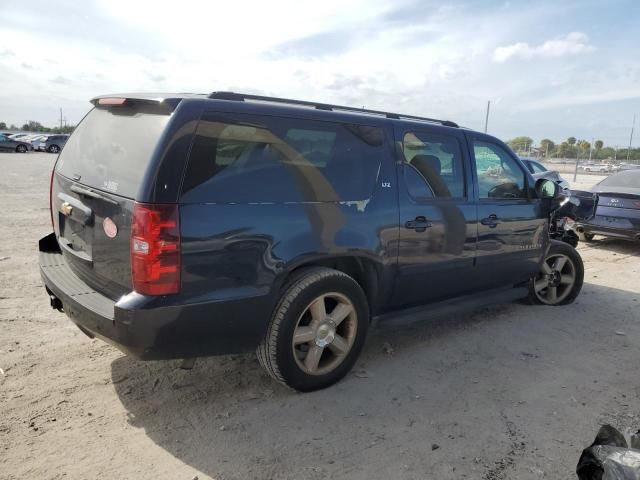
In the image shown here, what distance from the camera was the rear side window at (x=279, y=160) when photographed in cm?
284

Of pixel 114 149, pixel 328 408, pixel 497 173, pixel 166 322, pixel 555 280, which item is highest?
pixel 114 149

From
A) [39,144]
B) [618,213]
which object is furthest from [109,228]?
[39,144]

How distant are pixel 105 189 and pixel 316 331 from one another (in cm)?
157

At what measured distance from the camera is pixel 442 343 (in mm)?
4445

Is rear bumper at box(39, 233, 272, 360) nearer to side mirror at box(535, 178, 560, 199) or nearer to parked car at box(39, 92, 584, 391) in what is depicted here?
parked car at box(39, 92, 584, 391)

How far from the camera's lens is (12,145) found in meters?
36.0

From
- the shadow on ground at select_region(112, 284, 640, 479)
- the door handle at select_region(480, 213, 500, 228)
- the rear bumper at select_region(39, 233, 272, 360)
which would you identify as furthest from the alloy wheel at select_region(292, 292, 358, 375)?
the door handle at select_region(480, 213, 500, 228)

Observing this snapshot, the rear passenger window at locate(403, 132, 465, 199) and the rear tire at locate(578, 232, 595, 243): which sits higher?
the rear passenger window at locate(403, 132, 465, 199)

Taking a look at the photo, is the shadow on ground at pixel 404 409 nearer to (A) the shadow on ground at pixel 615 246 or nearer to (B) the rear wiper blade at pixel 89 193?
(B) the rear wiper blade at pixel 89 193

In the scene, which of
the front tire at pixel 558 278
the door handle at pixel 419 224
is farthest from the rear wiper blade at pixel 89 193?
the front tire at pixel 558 278

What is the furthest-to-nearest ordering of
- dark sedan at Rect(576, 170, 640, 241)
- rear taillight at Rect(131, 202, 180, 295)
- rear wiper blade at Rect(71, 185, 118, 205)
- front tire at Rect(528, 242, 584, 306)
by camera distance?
dark sedan at Rect(576, 170, 640, 241), front tire at Rect(528, 242, 584, 306), rear wiper blade at Rect(71, 185, 118, 205), rear taillight at Rect(131, 202, 180, 295)

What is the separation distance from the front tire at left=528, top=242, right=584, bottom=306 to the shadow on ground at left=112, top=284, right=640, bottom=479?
976 mm

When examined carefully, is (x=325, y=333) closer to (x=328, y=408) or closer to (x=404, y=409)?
(x=328, y=408)

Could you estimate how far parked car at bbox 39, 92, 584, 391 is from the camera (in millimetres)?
2746
